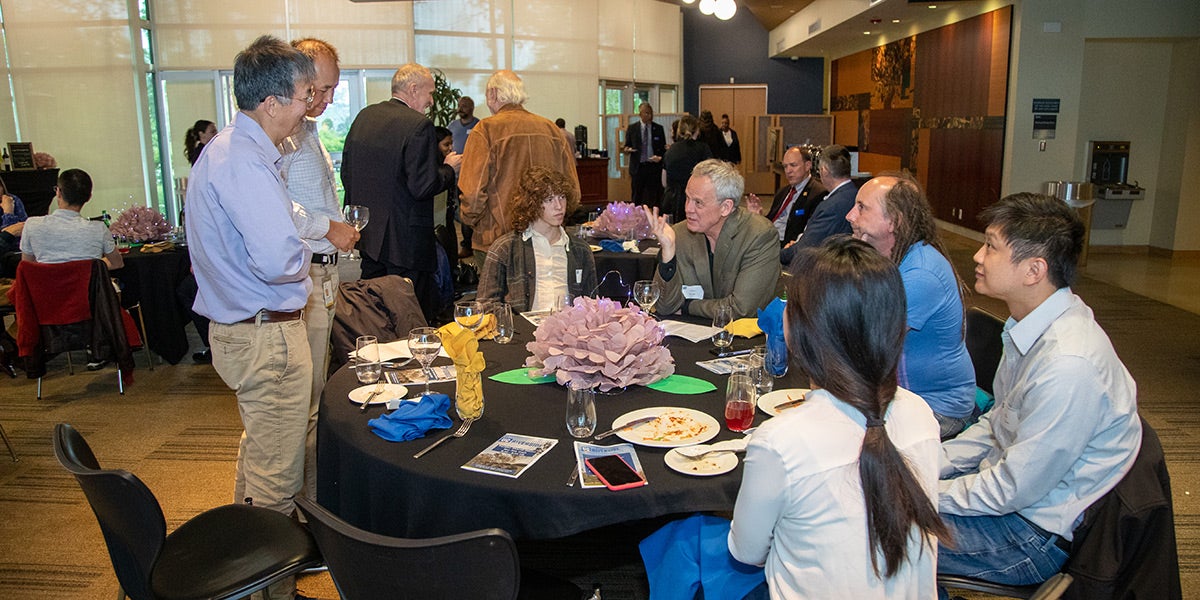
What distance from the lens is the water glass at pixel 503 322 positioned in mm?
2938

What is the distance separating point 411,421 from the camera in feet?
7.04

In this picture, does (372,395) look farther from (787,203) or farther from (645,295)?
(787,203)

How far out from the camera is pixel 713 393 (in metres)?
2.44

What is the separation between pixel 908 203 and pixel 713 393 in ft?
3.32

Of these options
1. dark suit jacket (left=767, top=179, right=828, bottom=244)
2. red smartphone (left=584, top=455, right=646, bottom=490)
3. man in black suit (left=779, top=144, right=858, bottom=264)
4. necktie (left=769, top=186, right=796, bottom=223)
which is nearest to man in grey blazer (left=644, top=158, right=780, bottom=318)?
man in black suit (left=779, top=144, right=858, bottom=264)

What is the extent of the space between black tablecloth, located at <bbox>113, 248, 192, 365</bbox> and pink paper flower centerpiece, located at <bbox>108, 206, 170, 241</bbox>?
329 mm

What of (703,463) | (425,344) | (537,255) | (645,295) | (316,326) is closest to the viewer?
(703,463)

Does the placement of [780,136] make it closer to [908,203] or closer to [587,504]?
[908,203]

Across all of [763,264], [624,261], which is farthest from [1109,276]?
[763,264]

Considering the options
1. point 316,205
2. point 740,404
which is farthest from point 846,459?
point 316,205

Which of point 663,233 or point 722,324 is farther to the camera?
point 663,233

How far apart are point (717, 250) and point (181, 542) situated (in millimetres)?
2375

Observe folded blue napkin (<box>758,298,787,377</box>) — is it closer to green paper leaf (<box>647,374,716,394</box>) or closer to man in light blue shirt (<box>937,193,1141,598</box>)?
green paper leaf (<box>647,374,716,394</box>)

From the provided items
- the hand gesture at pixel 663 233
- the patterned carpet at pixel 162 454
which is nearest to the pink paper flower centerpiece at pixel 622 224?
the hand gesture at pixel 663 233
